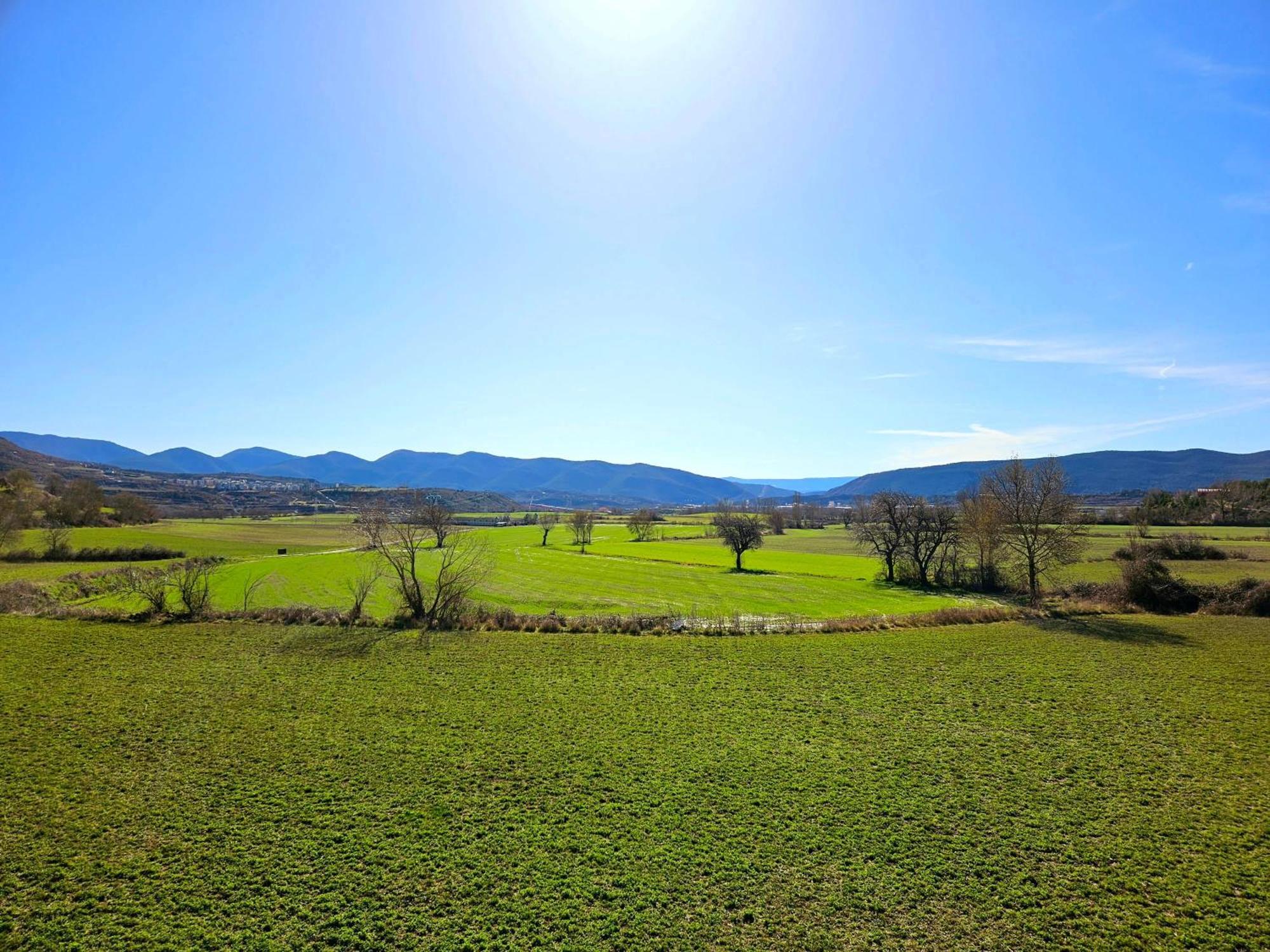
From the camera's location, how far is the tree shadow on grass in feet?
96.2

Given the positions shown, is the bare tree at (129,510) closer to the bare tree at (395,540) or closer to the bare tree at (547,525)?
the bare tree at (547,525)

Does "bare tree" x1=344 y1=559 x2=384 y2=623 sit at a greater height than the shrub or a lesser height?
lesser

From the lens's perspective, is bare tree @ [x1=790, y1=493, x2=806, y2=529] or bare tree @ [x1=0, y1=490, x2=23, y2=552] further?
bare tree @ [x1=790, y1=493, x2=806, y2=529]

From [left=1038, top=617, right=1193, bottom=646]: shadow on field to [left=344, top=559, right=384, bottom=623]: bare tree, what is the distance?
137 feet

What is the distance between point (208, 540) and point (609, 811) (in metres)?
92.9

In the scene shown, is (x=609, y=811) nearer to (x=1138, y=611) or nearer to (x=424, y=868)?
(x=424, y=868)

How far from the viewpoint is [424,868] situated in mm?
10766

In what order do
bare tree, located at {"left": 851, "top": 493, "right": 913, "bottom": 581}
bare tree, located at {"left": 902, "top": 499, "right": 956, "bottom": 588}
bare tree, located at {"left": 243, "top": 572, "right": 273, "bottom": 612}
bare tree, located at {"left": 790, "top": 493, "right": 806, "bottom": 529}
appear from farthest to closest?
bare tree, located at {"left": 790, "top": 493, "right": 806, "bottom": 529} → bare tree, located at {"left": 851, "top": 493, "right": 913, "bottom": 581} → bare tree, located at {"left": 902, "top": 499, "right": 956, "bottom": 588} → bare tree, located at {"left": 243, "top": 572, "right": 273, "bottom": 612}

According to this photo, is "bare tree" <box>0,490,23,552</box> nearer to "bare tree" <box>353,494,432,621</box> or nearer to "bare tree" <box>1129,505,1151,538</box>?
"bare tree" <box>353,494,432,621</box>

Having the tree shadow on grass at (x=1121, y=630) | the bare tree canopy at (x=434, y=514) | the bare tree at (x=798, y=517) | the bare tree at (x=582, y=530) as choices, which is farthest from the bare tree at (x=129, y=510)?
the bare tree at (x=798, y=517)

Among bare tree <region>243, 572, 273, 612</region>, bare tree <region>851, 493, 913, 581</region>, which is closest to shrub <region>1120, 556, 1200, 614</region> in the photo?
bare tree <region>851, 493, 913, 581</region>

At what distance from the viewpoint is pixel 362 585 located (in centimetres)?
4609

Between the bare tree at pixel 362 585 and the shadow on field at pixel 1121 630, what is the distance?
4176 centimetres

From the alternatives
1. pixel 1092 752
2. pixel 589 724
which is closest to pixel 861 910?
pixel 589 724
